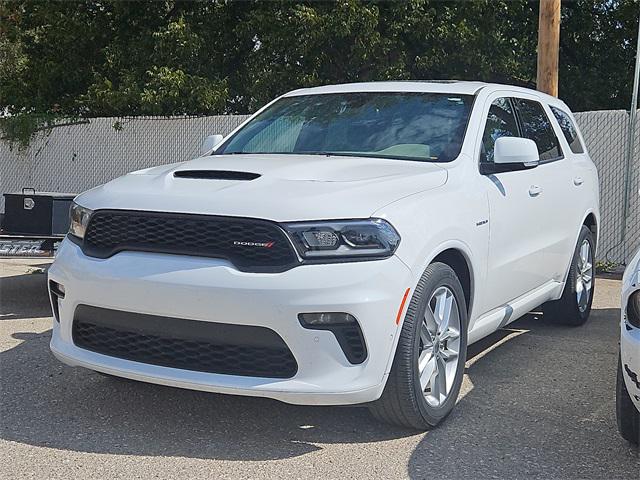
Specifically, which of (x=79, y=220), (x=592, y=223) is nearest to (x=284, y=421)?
(x=79, y=220)

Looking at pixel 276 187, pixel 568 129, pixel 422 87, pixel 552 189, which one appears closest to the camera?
pixel 276 187

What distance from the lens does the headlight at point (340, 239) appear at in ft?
11.8

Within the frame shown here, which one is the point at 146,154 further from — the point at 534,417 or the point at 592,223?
the point at 534,417

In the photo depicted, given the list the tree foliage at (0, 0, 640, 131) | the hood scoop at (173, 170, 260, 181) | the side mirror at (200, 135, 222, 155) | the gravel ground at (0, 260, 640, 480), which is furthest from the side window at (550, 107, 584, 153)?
the tree foliage at (0, 0, 640, 131)

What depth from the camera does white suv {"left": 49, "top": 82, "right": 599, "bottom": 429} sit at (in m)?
3.58

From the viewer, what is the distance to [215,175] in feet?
13.8

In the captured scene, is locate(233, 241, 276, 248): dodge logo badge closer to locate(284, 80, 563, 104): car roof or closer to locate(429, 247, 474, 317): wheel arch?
locate(429, 247, 474, 317): wheel arch

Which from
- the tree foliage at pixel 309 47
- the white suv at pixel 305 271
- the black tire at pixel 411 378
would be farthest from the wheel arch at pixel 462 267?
the tree foliage at pixel 309 47

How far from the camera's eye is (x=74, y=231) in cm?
423

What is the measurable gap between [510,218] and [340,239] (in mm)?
1698

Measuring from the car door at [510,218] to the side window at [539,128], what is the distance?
16 cm

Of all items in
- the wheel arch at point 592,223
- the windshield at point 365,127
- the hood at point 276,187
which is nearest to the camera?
the hood at point 276,187

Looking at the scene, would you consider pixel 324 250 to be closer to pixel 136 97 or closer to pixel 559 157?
pixel 559 157

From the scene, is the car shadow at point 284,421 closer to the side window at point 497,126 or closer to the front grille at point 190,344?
the front grille at point 190,344
